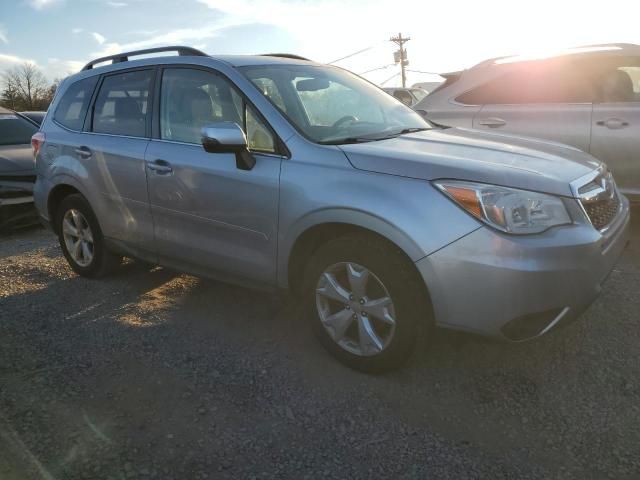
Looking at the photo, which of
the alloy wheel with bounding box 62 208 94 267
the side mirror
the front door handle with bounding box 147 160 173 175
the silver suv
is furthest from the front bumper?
the alloy wheel with bounding box 62 208 94 267

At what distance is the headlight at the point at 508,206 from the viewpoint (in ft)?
8.25

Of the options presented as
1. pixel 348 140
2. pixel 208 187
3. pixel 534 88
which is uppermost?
pixel 534 88

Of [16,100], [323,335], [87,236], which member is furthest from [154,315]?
[16,100]

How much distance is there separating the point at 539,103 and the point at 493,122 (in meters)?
0.43

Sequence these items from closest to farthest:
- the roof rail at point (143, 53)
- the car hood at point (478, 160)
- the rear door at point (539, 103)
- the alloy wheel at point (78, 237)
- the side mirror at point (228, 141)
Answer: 1. the car hood at point (478, 160)
2. the side mirror at point (228, 141)
3. the roof rail at point (143, 53)
4. the alloy wheel at point (78, 237)
5. the rear door at point (539, 103)

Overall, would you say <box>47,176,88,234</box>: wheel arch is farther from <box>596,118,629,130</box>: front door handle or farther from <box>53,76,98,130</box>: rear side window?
<box>596,118,629,130</box>: front door handle

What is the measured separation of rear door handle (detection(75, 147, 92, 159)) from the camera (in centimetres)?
429

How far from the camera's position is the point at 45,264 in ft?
17.4

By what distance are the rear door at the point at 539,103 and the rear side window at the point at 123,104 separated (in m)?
2.97

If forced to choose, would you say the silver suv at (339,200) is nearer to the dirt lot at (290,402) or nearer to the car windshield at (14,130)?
the dirt lot at (290,402)

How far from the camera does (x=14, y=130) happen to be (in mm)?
7676

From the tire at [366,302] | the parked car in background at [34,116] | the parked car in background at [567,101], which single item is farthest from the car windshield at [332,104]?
the parked car in background at [34,116]

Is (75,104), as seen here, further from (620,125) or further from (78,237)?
(620,125)

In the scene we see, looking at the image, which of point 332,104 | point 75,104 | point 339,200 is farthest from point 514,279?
point 75,104
